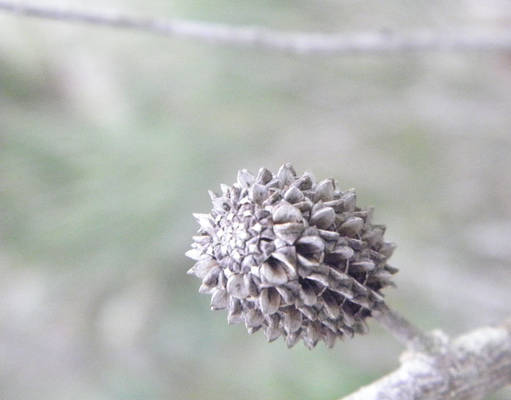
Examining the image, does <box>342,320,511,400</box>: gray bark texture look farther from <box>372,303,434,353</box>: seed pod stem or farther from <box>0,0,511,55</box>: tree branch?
<box>0,0,511,55</box>: tree branch

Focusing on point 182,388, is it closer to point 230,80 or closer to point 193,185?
point 193,185

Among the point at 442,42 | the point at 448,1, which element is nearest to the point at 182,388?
the point at 442,42


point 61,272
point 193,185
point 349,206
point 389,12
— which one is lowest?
point 349,206

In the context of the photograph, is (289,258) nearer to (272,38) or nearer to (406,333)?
(406,333)

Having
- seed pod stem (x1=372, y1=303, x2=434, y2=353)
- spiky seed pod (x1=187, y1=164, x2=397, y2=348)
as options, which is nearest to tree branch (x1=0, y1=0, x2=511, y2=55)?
spiky seed pod (x1=187, y1=164, x2=397, y2=348)

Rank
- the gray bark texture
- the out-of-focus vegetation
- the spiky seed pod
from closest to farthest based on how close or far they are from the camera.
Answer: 1. the spiky seed pod
2. the gray bark texture
3. the out-of-focus vegetation

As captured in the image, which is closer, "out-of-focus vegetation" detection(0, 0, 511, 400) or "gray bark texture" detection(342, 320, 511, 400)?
"gray bark texture" detection(342, 320, 511, 400)
